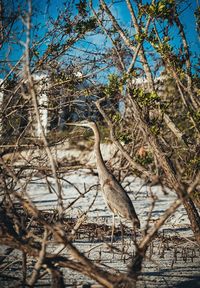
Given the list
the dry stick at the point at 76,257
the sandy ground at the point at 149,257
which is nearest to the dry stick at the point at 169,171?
the sandy ground at the point at 149,257

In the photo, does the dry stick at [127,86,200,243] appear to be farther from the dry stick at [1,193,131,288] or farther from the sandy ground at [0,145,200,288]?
the dry stick at [1,193,131,288]

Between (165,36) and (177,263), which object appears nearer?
(177,263)

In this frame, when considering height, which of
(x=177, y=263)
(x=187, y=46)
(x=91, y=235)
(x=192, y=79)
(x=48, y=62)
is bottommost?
(x=177, y=263)

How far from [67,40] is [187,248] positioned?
3399mm

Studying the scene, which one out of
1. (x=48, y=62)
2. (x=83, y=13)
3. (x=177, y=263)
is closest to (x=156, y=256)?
(x=177, y=263)

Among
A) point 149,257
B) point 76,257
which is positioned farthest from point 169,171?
point 76,257

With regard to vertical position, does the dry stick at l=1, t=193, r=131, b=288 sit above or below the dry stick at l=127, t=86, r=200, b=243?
below

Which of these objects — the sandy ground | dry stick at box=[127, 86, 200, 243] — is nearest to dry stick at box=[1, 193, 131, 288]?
the sandy ground

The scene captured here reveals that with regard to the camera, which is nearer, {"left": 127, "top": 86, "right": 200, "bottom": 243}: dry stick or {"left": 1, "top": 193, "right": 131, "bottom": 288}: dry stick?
{"left": 1, "top": 193, "right": 131, "bottom": 288}: dry stick

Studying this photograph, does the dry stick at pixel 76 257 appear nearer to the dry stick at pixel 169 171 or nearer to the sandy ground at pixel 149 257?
the sandy ground at pixel 149 257

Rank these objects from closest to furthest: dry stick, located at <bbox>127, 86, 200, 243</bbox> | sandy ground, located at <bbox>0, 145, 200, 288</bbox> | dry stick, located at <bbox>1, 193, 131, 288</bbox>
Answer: dry stick, located at <bbox>1, 193, 131, 288</bbox>, sandy ground, located at <bbox>0, 145, 200, 288</bbox>, dry stick, located at <bbox>127, 86, 200, 243</bbox>

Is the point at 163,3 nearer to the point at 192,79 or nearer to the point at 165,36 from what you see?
the point at 165,36

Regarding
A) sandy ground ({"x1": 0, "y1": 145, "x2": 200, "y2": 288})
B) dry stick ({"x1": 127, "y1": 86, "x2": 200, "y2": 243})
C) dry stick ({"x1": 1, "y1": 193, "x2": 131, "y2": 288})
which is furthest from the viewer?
dry stick ({"x1": 127, "y1": 86, "x2": 200, "y2": 243})

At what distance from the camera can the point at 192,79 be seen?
183 inches
